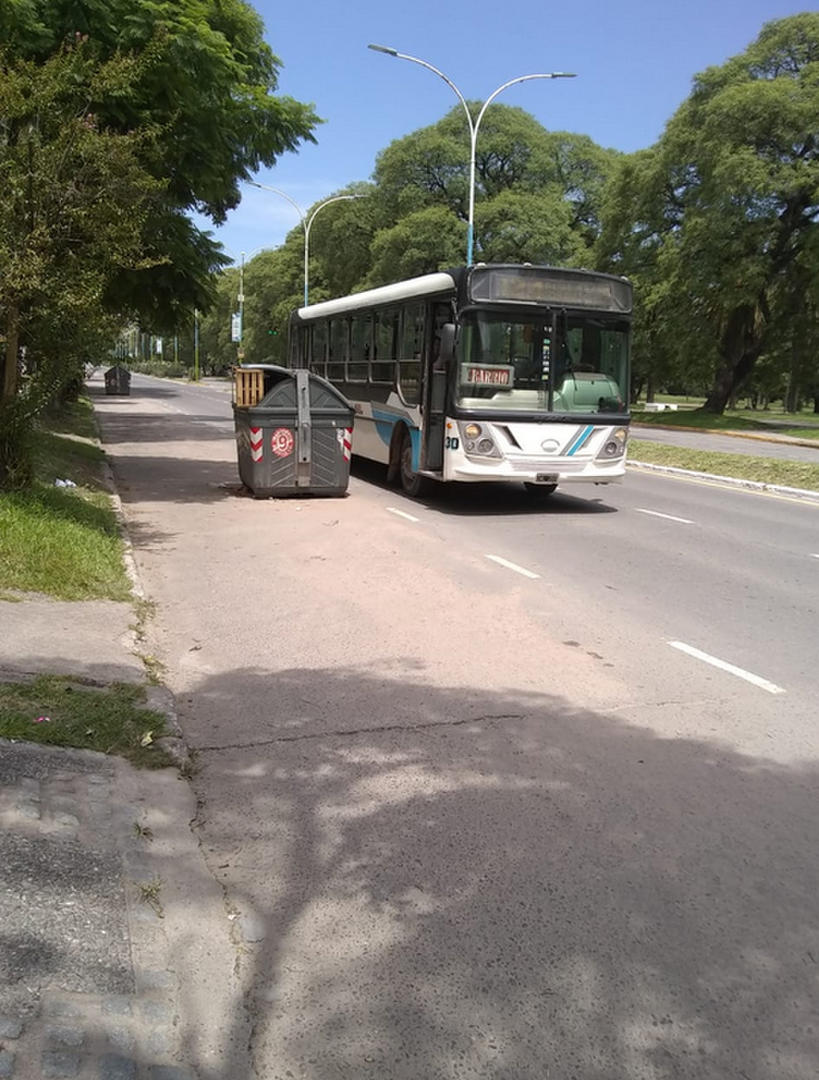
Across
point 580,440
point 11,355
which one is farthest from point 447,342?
point 11,355

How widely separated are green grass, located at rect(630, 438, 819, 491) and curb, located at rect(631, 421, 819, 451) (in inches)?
257

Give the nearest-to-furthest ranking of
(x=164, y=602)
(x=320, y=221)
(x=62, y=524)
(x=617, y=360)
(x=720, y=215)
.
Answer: (x=164, y=602)
(x=62, y=524)
(x=617, y=360)
(x=720, y=215)
(x=320, y=221)

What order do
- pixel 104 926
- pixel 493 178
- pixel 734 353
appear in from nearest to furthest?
pixel 104 926 → pixel 734 353 → pixel 493 178

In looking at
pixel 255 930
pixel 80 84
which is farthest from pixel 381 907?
pixel 80 84

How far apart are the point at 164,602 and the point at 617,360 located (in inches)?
305

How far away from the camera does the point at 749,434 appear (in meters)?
30.6

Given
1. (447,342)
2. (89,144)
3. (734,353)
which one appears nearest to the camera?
(89,144)

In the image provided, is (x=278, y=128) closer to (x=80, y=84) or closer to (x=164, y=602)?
(x=80, y=84)

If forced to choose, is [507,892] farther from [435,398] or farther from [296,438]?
[296,438]

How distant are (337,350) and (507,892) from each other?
15.1 m

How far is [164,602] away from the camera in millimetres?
7754

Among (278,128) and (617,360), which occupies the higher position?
(278,128)

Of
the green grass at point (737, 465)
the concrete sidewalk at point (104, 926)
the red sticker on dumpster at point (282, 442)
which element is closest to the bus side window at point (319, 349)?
the red sticker on dumpster at point (282, 442)

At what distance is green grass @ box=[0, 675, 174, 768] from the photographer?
14.7ft
